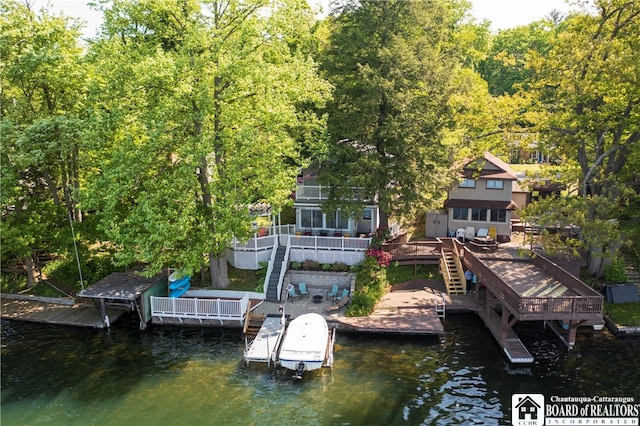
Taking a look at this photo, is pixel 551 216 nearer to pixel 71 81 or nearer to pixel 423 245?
pixel 423 245

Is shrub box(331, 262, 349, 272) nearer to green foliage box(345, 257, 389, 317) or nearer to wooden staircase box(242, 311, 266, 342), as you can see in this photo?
green foliage box(345, 257, 389, 317)

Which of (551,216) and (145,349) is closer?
(145,349)

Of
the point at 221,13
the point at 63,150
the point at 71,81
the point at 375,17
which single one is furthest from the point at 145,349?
the point at 375,17

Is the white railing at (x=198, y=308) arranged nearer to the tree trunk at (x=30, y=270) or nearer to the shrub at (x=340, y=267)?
the shrub at (x=340, y=267)

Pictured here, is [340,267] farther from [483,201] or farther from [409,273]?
[483,201]

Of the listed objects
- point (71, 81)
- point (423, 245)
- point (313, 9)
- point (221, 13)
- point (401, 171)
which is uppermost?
point (313, 9)

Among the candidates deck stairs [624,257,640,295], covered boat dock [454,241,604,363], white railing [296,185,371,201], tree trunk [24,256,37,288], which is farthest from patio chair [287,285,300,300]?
deck stairs [624,257,640,295]

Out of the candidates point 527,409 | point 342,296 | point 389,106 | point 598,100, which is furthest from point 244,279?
point 598,100
